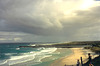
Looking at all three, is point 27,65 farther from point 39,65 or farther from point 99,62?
point 99,62

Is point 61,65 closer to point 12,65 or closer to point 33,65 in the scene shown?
point 33,65

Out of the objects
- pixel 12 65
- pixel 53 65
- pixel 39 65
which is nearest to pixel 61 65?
pixel 53 65

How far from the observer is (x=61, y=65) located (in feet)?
92.6

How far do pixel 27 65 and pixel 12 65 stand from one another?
359 centimetres

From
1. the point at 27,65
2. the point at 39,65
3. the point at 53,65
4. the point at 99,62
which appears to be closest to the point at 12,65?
the point at 27,65

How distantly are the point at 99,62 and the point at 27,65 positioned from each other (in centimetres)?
1493

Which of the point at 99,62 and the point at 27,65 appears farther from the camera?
the point at 27,65

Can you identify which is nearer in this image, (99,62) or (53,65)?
(99,62)

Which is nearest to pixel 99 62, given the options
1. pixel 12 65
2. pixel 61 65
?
pixel 61 65

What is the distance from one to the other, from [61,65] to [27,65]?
7.36m

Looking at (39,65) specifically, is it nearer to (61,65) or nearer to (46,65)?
(46,65)

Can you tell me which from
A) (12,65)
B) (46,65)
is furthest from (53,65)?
(12,65)

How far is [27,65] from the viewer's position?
2856 cm

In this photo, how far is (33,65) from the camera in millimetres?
28453
